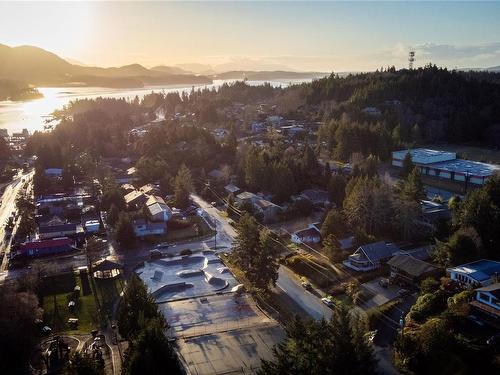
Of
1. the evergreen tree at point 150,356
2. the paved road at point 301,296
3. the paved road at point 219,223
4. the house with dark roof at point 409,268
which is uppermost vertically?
the evergreen tree at point 150,356

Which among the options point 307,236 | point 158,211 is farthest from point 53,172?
point 307,236

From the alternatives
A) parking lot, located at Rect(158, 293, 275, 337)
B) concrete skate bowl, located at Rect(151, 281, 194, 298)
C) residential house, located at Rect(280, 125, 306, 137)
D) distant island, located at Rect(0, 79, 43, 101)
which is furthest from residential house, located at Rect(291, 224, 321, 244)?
distant island, located at Rect(0, 79, 43, 101)

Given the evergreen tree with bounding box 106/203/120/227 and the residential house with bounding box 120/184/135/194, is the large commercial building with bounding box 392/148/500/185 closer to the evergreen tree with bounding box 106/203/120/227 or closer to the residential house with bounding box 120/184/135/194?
the residential house with bounding box 120/184/135/194

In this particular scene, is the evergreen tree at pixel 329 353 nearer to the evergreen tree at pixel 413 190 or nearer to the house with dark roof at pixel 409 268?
the house with dark roof at pixel 409 268

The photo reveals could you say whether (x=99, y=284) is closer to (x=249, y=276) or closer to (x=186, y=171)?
(x=249, y=276)

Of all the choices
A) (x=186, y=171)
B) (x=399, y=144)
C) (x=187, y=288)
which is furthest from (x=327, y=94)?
(x=187, y=288)

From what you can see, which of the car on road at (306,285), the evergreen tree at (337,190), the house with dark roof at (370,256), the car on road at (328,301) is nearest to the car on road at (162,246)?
the car on road at (306,285)
